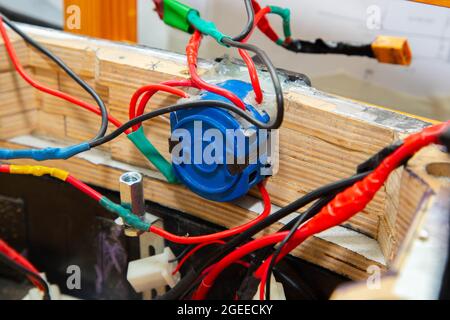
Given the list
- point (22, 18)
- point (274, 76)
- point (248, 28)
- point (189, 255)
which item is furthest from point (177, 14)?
point (22, 18)

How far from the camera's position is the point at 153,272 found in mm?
748

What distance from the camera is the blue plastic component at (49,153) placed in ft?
2.21

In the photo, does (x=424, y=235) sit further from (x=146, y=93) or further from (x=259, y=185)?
(x=146, y=93)

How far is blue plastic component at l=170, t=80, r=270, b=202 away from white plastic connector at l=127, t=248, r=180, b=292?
14 cm

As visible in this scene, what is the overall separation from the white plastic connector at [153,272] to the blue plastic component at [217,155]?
141 mm

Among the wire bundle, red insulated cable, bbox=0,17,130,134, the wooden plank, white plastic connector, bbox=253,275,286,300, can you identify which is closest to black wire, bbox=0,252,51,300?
the wire bundle

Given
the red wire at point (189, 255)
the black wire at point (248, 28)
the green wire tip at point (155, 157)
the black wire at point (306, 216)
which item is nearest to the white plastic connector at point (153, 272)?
the red wire at point (189, 255)

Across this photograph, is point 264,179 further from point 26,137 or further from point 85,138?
point 26,137

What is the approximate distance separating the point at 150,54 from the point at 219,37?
0.47ft

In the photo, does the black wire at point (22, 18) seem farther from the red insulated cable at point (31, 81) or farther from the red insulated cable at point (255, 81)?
the red insulated cable at point (255, 81)

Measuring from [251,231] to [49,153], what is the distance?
11.4 inches

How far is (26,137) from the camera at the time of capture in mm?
847

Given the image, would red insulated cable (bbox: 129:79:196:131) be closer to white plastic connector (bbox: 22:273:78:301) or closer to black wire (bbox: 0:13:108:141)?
black wire (bbox: 0:13:108:141)
